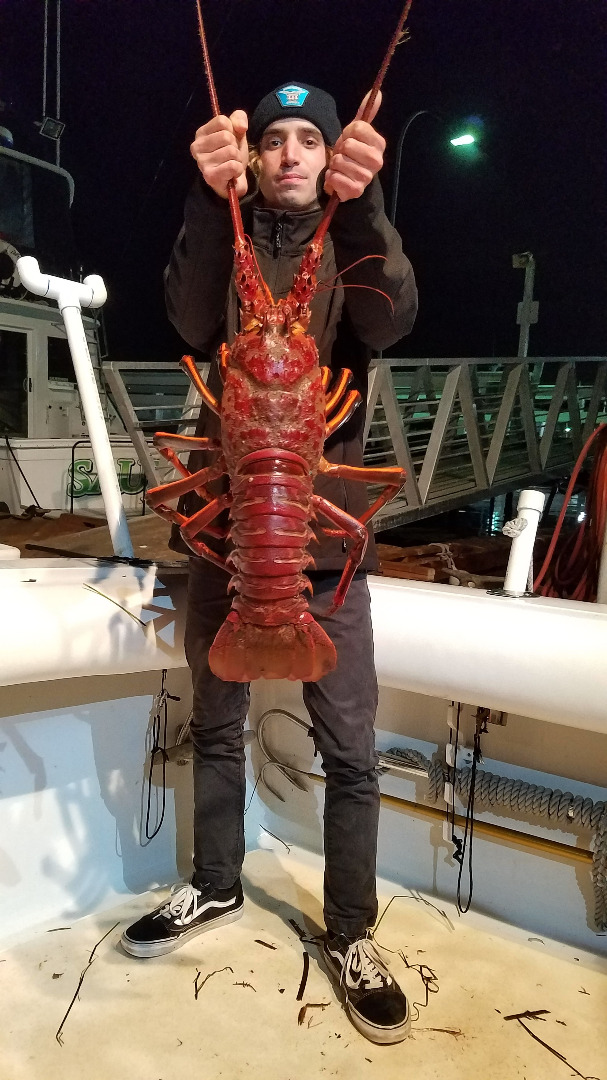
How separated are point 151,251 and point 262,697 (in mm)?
4537

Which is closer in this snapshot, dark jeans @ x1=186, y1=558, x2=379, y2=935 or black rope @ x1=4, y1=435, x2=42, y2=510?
dark jeans @ x1=186, y1=558, x2=379, y2=935

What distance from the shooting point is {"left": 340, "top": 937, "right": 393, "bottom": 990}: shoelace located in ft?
3.78

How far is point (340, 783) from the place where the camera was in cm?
121

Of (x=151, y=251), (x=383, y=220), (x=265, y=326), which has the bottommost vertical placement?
(x=265, y=326)

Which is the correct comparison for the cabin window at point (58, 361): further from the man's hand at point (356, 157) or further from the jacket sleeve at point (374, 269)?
the man's hand at point (356, 157)

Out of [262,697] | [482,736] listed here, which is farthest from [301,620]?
[262,697]

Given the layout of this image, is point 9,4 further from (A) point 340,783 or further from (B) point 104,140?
(A) point 340,783

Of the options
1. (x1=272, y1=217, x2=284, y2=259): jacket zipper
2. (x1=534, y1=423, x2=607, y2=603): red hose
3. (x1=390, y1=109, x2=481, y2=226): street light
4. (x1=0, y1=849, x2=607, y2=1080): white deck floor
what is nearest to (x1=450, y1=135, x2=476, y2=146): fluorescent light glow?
(x1=390, y1=109, x2=481, y2=226): street light

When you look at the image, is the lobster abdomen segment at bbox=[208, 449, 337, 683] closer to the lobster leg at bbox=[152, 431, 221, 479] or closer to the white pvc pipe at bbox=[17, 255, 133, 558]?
the lobster leg at bbox=[152, 431, 221, 479]

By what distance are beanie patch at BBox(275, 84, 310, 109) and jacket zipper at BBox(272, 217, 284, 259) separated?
190 millimetres

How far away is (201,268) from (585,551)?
4.30 ft

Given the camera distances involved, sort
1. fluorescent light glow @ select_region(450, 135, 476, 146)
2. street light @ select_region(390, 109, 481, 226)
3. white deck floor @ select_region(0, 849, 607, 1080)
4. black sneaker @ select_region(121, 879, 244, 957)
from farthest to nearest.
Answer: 1. fluorescent light glow @ select_region(450, 135, 476, 146)
2. street light @ select_region(390, 109, 481, 226)
3. black sneaker @ select_region(121, 879, 244, 957)
4. white deck floor @ select_region(0, 849, 607, 1080)

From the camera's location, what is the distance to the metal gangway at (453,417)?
3.38 m

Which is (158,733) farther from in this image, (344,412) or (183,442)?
(344,412)
